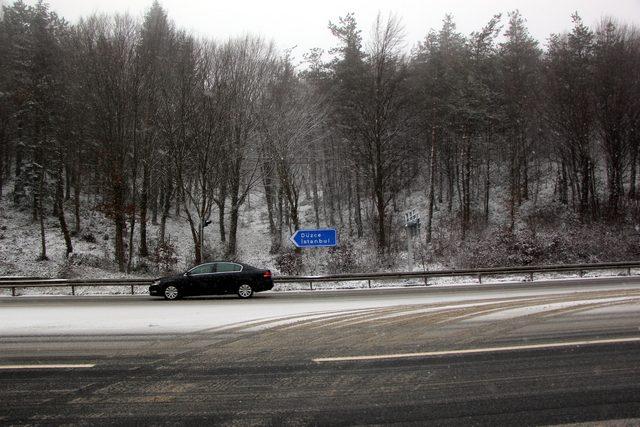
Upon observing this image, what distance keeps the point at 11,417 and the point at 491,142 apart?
36682 millimetres

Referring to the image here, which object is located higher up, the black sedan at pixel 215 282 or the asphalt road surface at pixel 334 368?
Result: the black sedan at pixel 215 282

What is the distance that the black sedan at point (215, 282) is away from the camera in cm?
1733

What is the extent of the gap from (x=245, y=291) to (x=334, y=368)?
37.5 ft

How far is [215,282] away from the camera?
17312 millimetres

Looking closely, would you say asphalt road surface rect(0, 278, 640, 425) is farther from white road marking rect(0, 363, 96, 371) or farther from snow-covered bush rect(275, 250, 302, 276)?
snow-covered bush rect(275, 250, 302, 276)

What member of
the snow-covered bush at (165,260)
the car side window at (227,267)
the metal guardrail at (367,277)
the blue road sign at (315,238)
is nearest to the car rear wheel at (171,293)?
the car side window at (227,267)

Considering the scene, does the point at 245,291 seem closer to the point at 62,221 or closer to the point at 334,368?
the point at 334,368

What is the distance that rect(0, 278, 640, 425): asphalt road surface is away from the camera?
4.85 metres

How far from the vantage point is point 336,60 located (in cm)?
3344

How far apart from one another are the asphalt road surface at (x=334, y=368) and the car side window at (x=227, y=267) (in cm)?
613

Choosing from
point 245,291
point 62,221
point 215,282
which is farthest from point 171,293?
point 62,221

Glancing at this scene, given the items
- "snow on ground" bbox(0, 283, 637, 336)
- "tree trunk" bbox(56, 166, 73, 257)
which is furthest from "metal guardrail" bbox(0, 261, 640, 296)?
"tree trunk" bbox(56, 166, 73, 257)

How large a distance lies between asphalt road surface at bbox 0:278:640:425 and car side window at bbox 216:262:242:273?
20.1ft

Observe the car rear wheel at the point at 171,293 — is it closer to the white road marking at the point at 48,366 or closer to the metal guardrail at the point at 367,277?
the metal guardrail at the point at 367,277
